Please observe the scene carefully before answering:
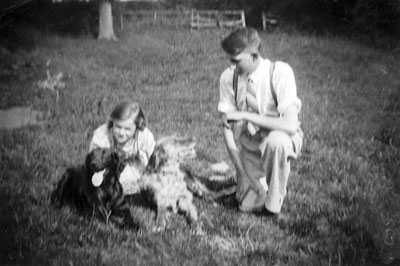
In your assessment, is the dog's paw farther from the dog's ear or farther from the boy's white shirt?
the boy's white shirt

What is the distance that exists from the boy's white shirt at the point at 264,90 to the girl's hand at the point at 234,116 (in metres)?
0.04

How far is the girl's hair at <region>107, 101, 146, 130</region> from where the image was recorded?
111 inches

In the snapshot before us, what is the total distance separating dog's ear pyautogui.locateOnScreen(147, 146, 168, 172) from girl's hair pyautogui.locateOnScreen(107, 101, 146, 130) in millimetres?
205

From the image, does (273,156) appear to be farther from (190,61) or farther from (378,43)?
(378,43)

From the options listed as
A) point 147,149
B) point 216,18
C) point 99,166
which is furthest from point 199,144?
point 216,18

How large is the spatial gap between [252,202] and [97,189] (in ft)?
3.36

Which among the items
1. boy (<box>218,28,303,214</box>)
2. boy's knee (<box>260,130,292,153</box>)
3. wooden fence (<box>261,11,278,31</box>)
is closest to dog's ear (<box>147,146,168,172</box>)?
boy (<box>218,28,303,214</box>)

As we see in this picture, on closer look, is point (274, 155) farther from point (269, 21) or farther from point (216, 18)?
point (216, 18)

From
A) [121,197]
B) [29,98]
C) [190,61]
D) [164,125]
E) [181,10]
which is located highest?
[181,10]

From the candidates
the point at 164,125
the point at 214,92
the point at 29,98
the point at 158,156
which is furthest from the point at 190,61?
the point at 29,98

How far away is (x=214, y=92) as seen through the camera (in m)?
2.92

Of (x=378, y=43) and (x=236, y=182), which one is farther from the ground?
(x=378, y=43)

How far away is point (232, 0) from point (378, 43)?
39.8 inches

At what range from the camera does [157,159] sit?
9.00 feet
